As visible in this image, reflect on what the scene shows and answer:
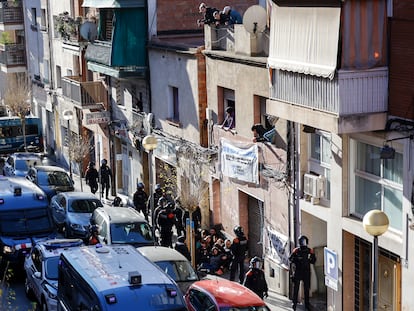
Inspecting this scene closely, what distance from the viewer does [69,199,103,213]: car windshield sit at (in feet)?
91.8

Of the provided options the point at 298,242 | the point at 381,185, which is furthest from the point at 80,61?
the point at 381,185

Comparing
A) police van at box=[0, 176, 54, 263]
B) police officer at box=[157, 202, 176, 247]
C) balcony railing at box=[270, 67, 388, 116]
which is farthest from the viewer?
police officer at box=[157, 202, 176, 247]

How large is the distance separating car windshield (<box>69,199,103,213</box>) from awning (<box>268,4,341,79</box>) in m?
10.7

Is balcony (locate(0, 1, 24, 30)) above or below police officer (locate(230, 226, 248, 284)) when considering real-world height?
above

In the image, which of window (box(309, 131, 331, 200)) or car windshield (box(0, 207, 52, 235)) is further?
car windshield (box(0, 207, 52, 235))

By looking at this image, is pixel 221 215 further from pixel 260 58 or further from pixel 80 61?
pixel 80 61

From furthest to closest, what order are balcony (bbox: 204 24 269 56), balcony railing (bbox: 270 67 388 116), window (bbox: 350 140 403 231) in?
balcony (bbox: 204 24 269 56), window (bbox: 350 140 403 231), balcony railing (bbox: 270 67 388 116)

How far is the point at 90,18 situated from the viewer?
3706 cm

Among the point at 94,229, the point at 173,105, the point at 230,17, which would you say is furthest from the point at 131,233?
the point at 173,105

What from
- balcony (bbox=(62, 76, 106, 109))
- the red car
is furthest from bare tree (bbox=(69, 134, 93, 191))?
the red car

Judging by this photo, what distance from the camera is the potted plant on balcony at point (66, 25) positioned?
38812mm

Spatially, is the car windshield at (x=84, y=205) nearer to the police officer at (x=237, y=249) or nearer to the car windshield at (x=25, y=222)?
the car windshield at (x=25, y=222)

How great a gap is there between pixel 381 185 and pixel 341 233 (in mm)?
1840

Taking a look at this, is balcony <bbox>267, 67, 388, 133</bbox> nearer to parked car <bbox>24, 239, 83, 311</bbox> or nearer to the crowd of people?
parked car <bbox>24, 239, 83, 311</bbox>
